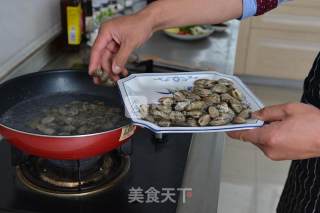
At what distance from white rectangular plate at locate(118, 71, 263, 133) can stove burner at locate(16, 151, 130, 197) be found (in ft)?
0.48

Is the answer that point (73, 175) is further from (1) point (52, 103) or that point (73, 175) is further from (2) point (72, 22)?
(2) point (72, 22)

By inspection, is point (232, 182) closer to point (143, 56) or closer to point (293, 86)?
point (143, 56)

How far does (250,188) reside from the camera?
6.57 ft

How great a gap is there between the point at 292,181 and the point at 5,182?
0.65m

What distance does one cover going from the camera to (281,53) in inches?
110

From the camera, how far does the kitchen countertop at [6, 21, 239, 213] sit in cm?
81

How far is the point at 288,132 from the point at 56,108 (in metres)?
0.46

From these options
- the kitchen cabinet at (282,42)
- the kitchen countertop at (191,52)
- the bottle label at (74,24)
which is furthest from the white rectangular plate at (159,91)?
the kitchen cabinet at (282,42)

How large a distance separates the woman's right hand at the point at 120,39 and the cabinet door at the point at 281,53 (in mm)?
1993

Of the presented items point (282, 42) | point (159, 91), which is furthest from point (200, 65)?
point (282, 42)

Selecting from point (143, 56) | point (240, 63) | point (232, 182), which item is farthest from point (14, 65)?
point (240, 63)

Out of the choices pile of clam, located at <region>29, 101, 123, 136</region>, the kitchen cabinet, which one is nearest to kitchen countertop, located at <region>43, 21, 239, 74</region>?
pile of clam, located at <region>29, 101, 123, 136</region>

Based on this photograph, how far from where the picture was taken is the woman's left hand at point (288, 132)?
727 mm

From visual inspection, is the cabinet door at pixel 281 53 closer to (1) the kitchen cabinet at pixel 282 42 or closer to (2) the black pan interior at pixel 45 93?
(1) the kitchen cabinet at pixel 282 42
